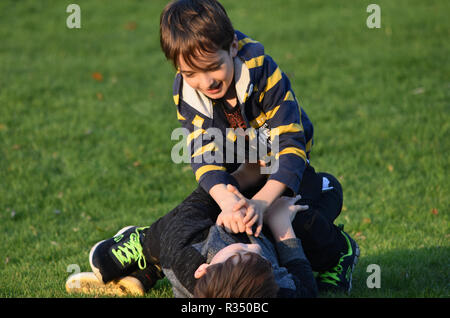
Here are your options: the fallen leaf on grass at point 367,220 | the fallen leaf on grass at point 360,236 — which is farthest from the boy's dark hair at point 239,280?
the fallen leaf on grass at point 367,220

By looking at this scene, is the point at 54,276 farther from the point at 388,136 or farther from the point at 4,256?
the point at 388,136

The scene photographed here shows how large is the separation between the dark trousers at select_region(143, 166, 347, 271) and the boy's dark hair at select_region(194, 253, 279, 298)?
28.9 inches

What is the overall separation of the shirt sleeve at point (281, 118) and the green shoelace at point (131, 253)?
1.12m

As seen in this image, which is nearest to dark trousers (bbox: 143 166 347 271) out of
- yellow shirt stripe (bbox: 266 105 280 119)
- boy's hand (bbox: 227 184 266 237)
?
boy's hand (bbox: 227 184 266 237)

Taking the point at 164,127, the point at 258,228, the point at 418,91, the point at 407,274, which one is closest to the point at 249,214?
the point at 258,228

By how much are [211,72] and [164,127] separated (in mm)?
4550

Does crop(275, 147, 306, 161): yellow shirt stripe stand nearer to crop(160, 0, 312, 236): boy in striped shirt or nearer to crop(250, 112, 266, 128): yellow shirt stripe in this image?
crop(160, 0, 312, 236): boy in striped shirt

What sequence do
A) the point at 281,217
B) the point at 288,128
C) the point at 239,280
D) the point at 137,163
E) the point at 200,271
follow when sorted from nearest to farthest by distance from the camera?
1. the point at 239,280
2. the point at 200,271
3. the point at 281,217
4. the point at 288,128
5. the point at 137,163

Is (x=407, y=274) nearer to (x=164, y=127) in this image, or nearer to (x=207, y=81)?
(x=207, y=81)

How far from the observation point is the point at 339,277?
3.79 m

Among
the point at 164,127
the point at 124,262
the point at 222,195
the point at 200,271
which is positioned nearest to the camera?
the point at 200,271

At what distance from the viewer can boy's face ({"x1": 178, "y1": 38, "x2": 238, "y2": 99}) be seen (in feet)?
11.3

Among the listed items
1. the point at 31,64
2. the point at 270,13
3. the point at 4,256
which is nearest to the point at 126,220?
the point at 4,256

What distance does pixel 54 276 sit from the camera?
4.45m
